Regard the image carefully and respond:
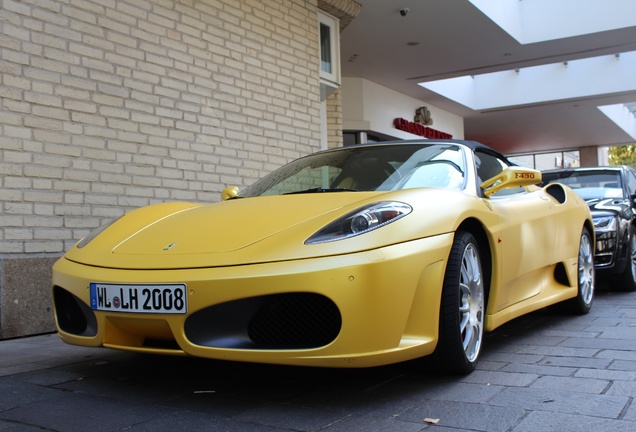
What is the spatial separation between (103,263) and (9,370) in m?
0.94

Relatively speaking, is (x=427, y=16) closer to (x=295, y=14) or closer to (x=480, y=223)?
(x=295, y=14)

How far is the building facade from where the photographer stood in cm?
484

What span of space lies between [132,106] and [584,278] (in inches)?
162

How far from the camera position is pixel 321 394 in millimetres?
2838

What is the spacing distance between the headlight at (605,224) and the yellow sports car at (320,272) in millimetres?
3035

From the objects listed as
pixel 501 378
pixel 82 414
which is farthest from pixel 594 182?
pixel 82 414

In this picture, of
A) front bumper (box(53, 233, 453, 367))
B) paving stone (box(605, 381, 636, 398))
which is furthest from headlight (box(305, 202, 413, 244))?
paving stone (box(605, 381, 636, 398))

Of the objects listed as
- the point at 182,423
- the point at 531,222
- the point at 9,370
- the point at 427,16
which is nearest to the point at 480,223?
the point at 531,222

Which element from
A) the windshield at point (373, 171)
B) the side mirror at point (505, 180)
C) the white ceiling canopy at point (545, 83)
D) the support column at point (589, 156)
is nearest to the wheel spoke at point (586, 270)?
the side mirror at point (505, 180)

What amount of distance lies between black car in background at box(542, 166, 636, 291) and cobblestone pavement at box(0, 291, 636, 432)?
2.64 m

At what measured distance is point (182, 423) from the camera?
7.96ft

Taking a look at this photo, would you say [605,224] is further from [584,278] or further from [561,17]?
[561,17]

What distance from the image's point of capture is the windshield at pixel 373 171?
355 cm

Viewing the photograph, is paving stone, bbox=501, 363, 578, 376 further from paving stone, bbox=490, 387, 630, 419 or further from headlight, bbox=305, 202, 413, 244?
headlight, bbox=305, 202, 413, 244
